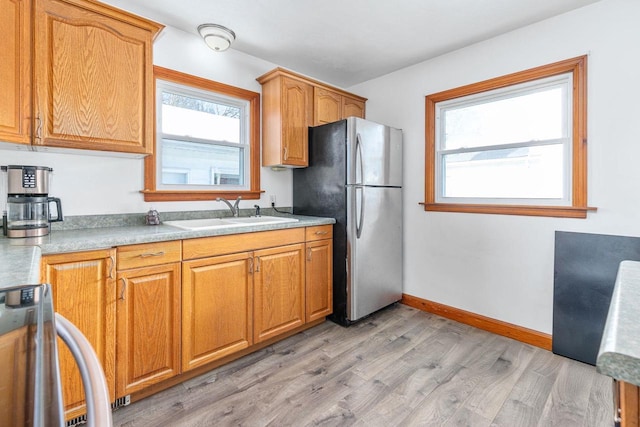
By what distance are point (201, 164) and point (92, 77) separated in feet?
3.32

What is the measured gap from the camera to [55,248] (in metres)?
1.44

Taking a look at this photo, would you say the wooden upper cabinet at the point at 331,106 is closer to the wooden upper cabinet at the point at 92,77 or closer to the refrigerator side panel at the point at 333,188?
the refrigerator side panel at the point at 333,188

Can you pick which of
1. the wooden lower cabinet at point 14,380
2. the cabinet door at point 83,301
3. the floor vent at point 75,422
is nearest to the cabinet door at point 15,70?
the cabinet door at point 83,301

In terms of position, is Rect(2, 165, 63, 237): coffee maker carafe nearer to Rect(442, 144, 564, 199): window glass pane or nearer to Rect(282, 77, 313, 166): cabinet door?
Rect(282, 77, 313, 166): cabinet door

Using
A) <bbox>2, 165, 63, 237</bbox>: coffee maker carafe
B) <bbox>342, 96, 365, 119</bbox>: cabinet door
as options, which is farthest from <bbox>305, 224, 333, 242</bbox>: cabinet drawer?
<bbox>2, 165, 63, 237</bbox>: coffee maker carafe

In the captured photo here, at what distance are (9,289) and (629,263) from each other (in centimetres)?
178

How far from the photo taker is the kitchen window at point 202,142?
2.43 m

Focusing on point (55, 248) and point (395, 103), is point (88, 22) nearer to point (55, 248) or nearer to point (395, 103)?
point (55, 248)

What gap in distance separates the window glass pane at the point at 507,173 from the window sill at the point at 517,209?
11 cm

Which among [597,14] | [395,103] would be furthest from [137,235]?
[597,14]

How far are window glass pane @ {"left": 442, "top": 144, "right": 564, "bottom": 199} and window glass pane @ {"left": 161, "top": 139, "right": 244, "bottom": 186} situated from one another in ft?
6.51

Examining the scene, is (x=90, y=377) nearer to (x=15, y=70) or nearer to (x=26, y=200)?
(x=26, y=200)

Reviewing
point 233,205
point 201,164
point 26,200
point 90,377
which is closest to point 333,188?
point 233,205

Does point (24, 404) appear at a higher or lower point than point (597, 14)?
lower
